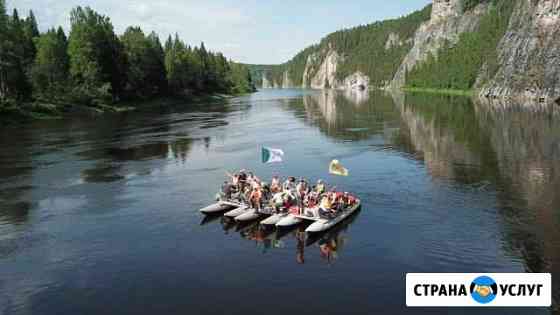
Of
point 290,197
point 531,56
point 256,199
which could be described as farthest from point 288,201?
point 531,56

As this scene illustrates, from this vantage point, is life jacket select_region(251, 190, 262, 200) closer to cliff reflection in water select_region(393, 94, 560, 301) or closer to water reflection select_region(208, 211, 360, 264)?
water reflection select_region(208, 211, 360, 264)

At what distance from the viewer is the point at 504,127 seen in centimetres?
7744

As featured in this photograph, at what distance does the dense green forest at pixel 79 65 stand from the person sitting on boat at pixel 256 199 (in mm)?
71353

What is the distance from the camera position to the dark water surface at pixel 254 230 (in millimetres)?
23438

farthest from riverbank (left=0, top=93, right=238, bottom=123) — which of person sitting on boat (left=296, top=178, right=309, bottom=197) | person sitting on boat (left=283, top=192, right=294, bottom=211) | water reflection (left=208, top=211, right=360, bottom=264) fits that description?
person sitting on boat (left=283, top=192, right=294, bottom=211)

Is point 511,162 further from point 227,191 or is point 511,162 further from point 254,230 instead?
point 254,230

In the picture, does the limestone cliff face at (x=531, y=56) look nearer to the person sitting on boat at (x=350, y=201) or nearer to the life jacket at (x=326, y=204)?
the person sitting on boat at (x=350, y=201)

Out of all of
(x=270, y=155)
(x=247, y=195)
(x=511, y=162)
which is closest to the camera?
(x=247, y=195)

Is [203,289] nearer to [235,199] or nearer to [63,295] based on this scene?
[63,295]

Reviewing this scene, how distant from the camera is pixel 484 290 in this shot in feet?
67.6

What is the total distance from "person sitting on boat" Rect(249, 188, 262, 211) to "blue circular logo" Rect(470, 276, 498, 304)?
664 inches

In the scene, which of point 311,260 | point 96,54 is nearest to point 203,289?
point 311,260

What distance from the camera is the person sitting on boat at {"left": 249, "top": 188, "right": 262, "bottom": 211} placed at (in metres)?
35.2

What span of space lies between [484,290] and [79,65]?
11528cm
